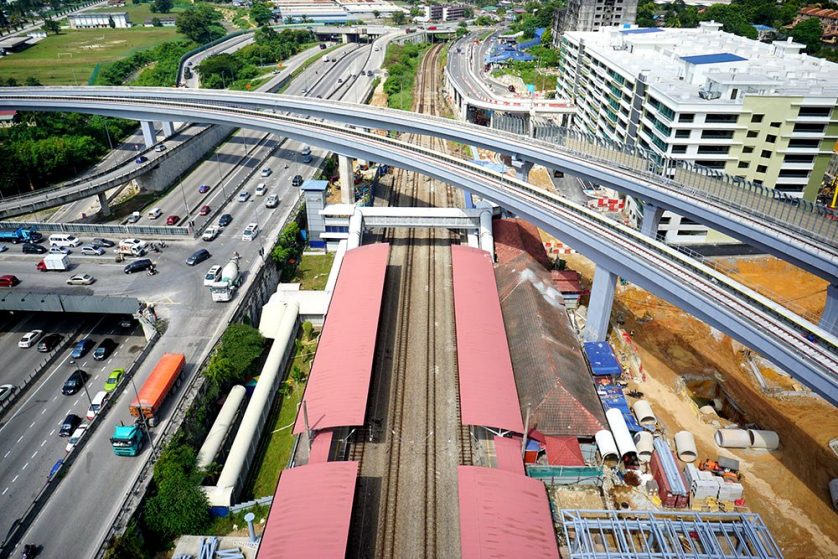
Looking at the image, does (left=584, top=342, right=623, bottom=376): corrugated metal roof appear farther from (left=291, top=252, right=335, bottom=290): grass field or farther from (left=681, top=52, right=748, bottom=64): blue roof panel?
(left=681, top=52, right=748, bottom=64): blue roof panel

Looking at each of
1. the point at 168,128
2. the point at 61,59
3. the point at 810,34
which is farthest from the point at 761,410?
the point at 61,59

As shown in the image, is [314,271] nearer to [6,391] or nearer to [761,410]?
→ [6,391]

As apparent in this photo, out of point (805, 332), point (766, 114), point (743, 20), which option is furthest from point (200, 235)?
point (743, 20)

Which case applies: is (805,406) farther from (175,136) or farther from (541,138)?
(175,136)

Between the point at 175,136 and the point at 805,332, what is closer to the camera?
the point at 805,332

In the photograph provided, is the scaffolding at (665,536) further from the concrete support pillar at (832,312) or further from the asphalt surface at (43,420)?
the asphalt surface at (43,420)
